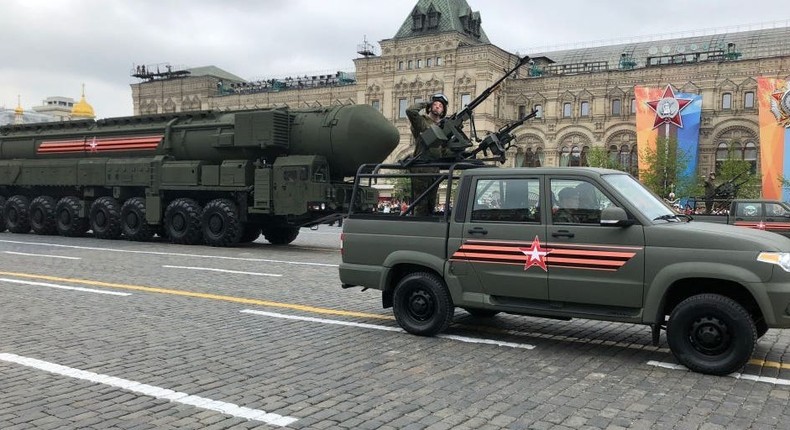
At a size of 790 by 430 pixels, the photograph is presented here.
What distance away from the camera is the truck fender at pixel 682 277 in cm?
591

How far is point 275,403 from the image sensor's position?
17.5 ft

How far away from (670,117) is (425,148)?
177ft

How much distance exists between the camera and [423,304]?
783cm

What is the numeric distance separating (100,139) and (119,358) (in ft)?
61.9

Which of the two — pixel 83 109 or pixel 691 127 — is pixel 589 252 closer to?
pixel 691 127

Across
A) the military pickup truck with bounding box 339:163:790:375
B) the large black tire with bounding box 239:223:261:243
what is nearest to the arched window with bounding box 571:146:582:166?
the large black tire with bounding box 239:223:261:243

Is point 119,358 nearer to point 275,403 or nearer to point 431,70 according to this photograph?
point 275,403

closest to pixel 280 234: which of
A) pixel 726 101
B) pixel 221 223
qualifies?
pixel 221 223

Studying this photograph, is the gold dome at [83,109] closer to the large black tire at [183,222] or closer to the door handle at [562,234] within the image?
the large black tire at [183,222]

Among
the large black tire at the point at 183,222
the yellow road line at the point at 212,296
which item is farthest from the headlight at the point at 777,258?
the large black tire at the point at 183,222

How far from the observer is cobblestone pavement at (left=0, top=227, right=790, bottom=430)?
5035mm

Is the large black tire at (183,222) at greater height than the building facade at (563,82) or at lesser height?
lesser

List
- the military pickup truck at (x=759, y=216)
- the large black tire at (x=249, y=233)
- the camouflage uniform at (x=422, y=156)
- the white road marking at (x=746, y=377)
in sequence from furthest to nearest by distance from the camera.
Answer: the large black tire at (x=249, y=233) → the military pickup truck at (x=759, y=216) → the camouflage uniform at (x=422, y=156) → the white road marking at (x=746, y=377)

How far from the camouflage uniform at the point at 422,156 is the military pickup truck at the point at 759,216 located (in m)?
11.8
